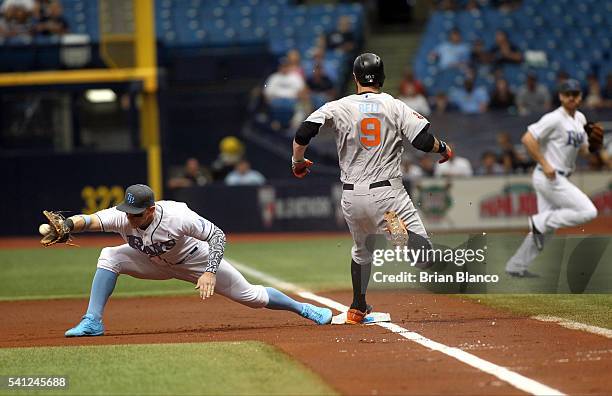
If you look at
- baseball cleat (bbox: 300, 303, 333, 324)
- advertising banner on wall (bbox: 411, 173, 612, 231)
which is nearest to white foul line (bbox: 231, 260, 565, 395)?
baseball cleat (bbox: 300, 303, 333, 324)

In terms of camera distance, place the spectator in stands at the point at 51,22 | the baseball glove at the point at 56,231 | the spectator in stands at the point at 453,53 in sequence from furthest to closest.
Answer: the spectator in stands at the point at 453,53
the spectator in stands at the point at 51,22
the baseball glove at the point at 56,231

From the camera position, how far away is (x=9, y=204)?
20156 mm

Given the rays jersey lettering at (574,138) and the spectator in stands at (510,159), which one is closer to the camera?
the rays jersey lettering at (574,138)

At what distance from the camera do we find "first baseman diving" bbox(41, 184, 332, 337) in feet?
24.6

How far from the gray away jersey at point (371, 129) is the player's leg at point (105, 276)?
65.4 inches

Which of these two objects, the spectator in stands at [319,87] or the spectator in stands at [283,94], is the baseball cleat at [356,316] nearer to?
the spectator in stands at [283,94]

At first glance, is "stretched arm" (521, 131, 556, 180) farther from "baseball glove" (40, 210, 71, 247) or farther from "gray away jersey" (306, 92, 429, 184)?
"baseball glove" (40, 210, 71, 247)

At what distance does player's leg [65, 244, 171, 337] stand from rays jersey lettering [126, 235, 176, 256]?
20cm

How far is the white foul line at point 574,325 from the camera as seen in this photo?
7.34 m

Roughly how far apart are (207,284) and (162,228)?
57 cm

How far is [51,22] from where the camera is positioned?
22172 mm

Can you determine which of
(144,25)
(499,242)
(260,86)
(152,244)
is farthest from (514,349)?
(260,86)

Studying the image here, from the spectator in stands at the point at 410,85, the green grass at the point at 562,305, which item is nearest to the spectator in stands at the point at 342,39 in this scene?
the spectator in stands at the point at 410,85

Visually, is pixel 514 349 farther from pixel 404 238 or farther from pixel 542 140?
pixel 542 140
